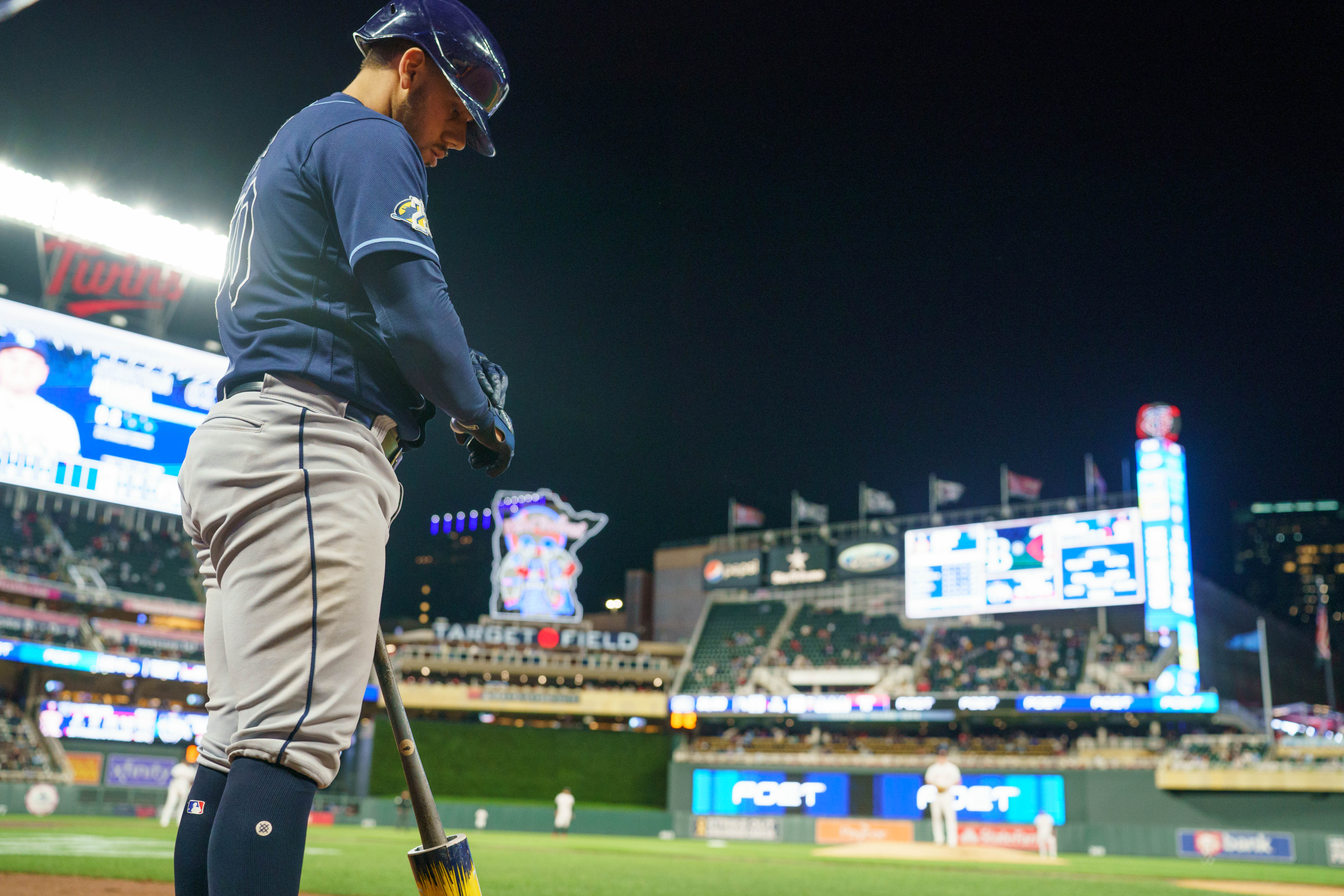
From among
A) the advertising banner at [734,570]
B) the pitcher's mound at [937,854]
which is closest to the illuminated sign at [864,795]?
the pitcher's mound at [937,854]

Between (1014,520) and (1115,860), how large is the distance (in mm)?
17550

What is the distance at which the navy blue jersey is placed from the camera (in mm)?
1788

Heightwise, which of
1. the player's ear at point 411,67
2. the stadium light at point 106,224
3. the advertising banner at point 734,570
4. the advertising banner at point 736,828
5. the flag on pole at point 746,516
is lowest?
the advertising banner at point 736,828

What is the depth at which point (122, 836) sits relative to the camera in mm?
15188

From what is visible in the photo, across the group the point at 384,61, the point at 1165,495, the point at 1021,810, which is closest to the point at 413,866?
the point at 384,61

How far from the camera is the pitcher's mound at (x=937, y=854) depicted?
1822cm

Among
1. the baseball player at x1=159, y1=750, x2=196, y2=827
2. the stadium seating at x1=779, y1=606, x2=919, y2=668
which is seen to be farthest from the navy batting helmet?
the stadium seating at x1=779, y1=606, x2=919, y2=668

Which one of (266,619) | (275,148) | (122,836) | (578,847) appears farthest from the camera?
(578,847)

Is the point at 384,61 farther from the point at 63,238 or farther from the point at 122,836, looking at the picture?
the point at 63,238

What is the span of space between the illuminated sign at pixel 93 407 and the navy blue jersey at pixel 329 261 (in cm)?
2013

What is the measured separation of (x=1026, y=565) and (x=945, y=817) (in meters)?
19.5

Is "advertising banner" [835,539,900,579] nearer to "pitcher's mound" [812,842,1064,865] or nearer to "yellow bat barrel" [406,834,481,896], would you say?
"pitcher's mound" [812,842,1064,865]

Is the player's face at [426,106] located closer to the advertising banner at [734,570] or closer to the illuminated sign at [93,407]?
the illuminated sign at [93,407]

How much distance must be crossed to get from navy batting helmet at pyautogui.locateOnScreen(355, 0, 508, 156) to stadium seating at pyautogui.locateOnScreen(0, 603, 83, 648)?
105 feet
